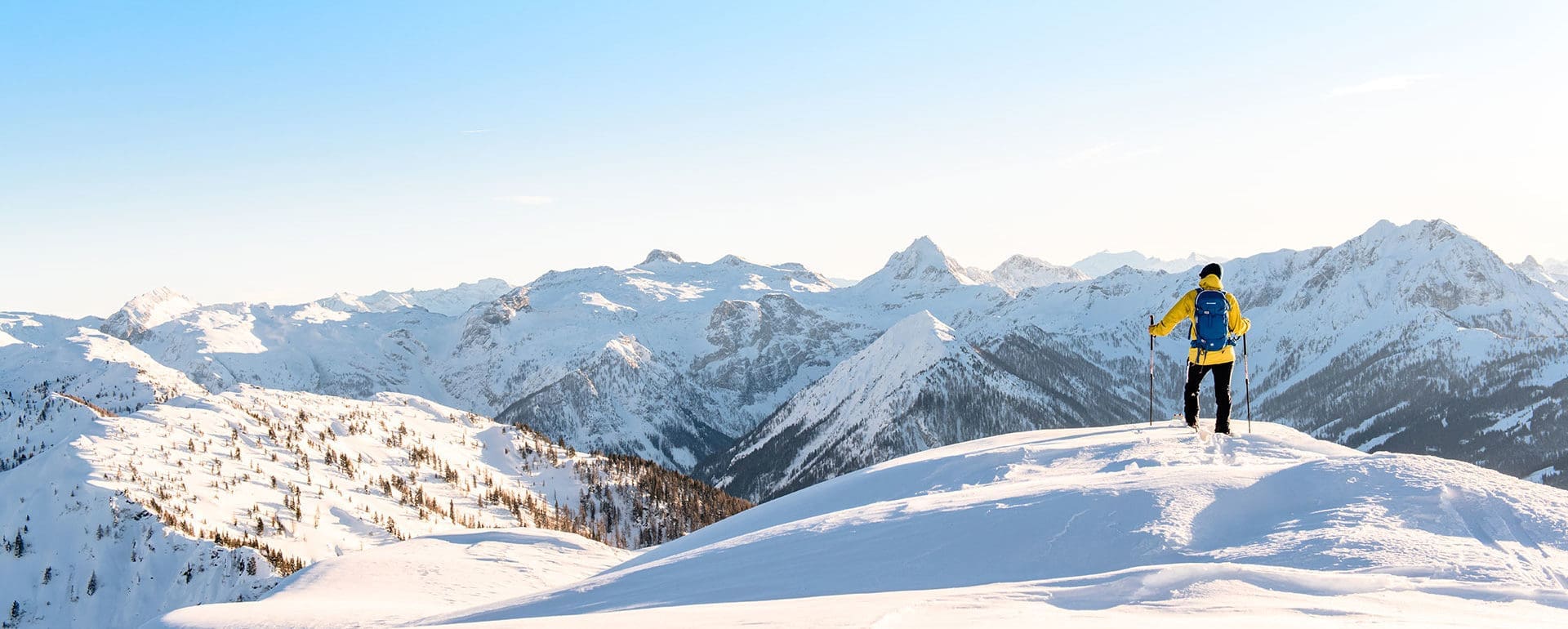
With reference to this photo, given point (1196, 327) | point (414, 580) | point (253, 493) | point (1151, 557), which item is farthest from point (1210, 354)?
point (253, 493)

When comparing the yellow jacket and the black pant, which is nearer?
the yellow jacket

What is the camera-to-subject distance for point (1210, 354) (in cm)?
1956

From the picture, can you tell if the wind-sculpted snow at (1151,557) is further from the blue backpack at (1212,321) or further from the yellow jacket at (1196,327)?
the blue backpack at (1212,321)

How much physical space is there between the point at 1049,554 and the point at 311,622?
15447 mm

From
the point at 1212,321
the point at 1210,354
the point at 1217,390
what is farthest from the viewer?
the point at 1217,390

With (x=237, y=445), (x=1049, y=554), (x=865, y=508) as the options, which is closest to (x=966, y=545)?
(x=1049, y=554)

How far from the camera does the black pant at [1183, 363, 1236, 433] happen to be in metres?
20.0

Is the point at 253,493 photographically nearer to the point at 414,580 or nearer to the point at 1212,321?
the point at 414,580

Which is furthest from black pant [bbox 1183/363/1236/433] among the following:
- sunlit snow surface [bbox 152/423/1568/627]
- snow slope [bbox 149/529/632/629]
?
snow slope [bbox 149/529/632/629]

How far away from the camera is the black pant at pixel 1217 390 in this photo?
20.0 metres

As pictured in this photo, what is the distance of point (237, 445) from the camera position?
84.4 metres

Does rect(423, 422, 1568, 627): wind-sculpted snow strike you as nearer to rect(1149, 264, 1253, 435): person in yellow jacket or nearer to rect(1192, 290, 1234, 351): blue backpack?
rect(1149, 264, 1253, 435): person in yellow jacket

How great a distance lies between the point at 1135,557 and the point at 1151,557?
21 cm

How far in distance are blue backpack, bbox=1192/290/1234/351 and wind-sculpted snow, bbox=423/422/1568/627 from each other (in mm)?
2937
